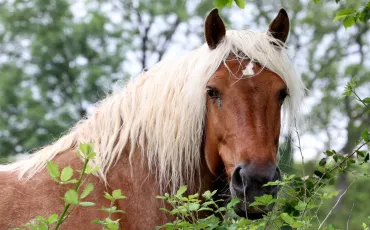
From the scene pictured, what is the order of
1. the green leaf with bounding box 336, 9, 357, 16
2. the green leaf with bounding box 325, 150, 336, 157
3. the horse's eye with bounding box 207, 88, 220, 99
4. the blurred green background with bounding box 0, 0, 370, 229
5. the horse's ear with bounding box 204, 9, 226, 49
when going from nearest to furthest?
the green leaf with bounding box 325, 150, 336, 157
the green leaf with bounding box 336, 9, 357, 16
the horse's eye with bounding box 207, 88, 220, 99
the horse's ear with bounding box 204, 9, 226, 49
the blurred green background with bounding box 0, 0, 370, 229

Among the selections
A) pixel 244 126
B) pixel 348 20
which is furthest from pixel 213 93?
pixel 348 20

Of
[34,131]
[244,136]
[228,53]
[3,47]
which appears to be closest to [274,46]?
[228,53]

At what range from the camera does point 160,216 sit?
3611 mm

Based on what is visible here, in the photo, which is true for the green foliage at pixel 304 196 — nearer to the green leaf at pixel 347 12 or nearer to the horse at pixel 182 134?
the horse at pixel 182 134

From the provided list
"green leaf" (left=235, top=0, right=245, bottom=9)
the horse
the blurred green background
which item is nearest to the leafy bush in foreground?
the horse

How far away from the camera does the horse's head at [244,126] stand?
129 inches

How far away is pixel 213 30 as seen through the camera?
12.8 ft

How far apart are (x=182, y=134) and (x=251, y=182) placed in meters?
0.63

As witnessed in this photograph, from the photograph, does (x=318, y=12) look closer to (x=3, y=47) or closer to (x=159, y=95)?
(x=3, y=47)

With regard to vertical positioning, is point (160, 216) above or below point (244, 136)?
below

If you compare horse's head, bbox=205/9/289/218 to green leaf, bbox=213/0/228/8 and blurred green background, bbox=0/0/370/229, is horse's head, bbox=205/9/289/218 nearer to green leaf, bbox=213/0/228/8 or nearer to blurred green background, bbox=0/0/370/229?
green leaf, bbox=213/0/228/8

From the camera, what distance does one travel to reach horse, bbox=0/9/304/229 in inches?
138

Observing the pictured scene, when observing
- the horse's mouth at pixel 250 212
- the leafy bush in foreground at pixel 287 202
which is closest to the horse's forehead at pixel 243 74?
the leafy bush in foreground at pixel 287 202

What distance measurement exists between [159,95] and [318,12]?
24.3 meters
